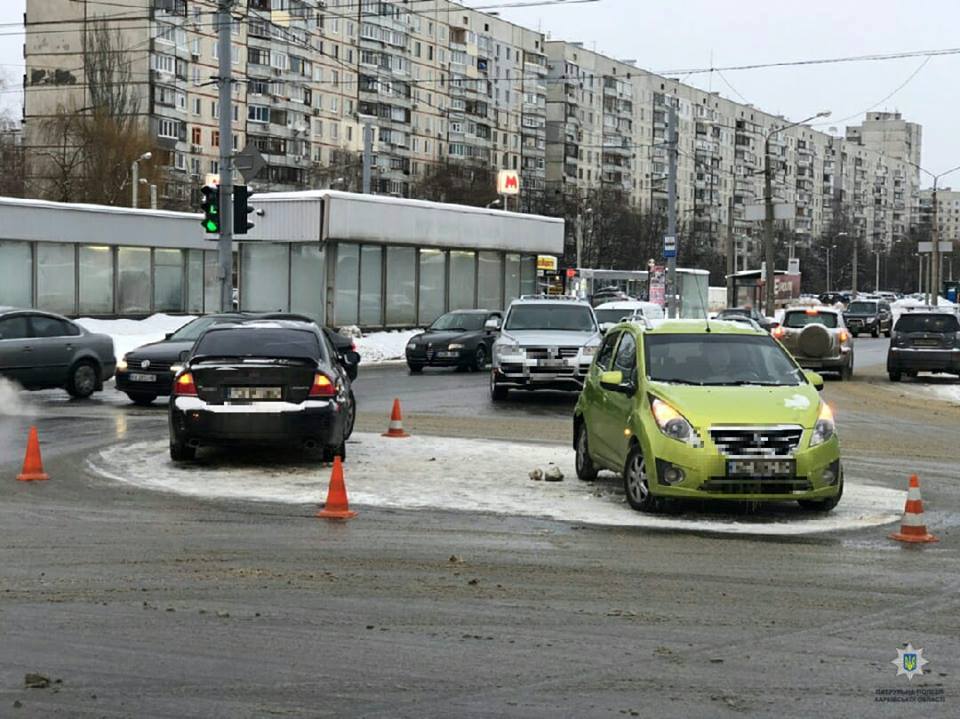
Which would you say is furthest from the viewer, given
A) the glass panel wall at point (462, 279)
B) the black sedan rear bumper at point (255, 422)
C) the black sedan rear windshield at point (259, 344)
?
the glass panel wall at point (462, 279)

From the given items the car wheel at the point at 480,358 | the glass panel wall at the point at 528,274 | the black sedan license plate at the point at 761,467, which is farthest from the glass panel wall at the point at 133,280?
the black sedan license plate at the point at 761,467

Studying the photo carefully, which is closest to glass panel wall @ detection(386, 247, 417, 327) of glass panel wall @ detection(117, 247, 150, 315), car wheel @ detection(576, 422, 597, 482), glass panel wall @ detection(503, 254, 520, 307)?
glass panel wall @ detection(503, 254, 520, 307)

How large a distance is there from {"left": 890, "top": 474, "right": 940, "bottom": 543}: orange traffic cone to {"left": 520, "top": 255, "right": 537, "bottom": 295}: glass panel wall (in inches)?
1677

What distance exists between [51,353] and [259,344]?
30.7 ft

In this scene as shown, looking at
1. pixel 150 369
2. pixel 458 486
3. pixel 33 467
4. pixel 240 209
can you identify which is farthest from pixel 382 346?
pixel 458 486

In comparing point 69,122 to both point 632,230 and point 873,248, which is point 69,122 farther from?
point 873,248

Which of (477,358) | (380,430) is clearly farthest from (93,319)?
(380,430)

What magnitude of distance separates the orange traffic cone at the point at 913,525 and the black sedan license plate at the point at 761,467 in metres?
1.00

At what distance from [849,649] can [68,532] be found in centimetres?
589

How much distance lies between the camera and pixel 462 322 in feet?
A: 110

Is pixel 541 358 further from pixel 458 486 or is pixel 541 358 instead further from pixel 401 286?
pixel 401 286

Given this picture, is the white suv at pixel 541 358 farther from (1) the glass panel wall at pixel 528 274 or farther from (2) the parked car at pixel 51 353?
(1) the glass panel wall at pixel 528 274

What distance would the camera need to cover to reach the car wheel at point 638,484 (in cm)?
1139

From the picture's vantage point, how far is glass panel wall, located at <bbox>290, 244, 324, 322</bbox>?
43781 millimetres
